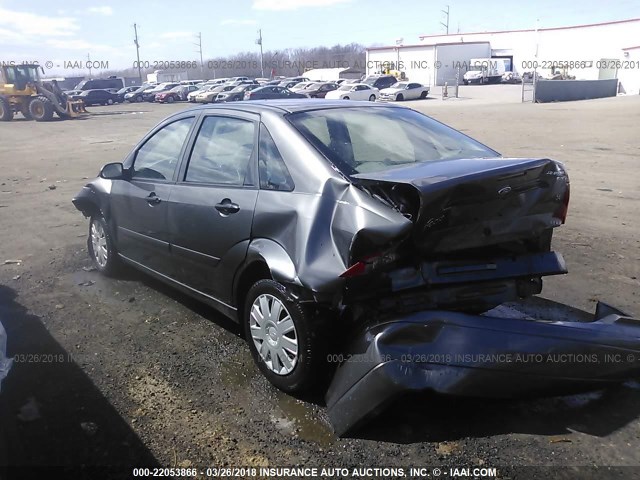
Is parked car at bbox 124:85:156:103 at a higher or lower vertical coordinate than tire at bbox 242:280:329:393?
higher

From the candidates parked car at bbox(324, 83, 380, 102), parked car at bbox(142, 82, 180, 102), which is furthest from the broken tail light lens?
parked car at bbox(142, 82, 180, 102)

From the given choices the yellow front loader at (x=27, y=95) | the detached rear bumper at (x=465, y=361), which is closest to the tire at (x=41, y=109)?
the yellow front loader at (x=27, y=95)

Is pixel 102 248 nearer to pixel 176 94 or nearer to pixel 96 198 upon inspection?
pixel 96 198

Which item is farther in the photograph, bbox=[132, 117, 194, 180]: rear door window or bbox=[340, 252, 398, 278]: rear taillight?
bbox=[132, 117, 194, 180]: rear door window

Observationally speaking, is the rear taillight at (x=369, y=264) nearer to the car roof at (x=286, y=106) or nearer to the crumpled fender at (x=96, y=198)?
the car roof at (x=286, y=106)

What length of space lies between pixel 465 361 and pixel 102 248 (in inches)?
153

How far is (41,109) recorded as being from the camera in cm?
3059

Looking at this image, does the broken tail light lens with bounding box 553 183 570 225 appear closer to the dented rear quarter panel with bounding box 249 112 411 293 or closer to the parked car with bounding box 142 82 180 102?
the dented rear quarter panel with bounding box 249 112 411 293

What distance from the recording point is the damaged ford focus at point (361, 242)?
9.87 feet

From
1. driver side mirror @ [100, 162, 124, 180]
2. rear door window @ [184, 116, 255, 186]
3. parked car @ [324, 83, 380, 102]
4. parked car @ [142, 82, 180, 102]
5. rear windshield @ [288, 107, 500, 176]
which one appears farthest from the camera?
parked car @ [142, 82, 180, 102]

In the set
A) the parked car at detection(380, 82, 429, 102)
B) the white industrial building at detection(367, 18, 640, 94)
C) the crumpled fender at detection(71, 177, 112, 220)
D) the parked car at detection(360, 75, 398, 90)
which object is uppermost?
the white industrial building at detection(367, 18, 640, 94)

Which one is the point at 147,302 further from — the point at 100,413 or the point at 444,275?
the point at 444,275

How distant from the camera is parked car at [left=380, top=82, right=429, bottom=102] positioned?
1711 inches

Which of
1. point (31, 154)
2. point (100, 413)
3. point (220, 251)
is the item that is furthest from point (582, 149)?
point (31, 154)
